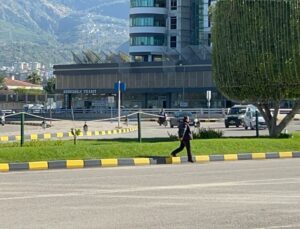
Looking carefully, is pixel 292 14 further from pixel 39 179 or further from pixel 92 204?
pixel 92 204

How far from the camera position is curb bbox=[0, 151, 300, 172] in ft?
70.5

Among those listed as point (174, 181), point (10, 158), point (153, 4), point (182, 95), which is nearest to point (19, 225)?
point (174, 181)

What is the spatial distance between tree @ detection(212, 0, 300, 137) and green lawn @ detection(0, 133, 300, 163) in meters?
2.85

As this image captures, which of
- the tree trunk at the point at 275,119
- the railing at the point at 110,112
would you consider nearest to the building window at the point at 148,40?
the railing at the point at 110,112

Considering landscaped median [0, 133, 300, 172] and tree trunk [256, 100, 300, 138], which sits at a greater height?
tree trunk [256, 100, 300, 138]

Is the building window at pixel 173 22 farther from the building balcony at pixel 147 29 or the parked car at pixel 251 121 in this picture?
the parked car at pixel 251 121

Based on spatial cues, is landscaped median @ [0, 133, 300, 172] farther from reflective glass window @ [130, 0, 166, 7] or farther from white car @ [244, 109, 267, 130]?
reflective glass window @ [130, 0, 166, 7]

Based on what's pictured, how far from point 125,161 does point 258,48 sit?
10.6m

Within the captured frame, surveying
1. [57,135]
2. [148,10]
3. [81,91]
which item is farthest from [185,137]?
[148,10]

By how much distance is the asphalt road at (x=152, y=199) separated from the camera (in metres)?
10.7

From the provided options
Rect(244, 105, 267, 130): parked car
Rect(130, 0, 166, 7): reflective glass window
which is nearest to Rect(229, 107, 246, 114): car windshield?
Rect(244, 105, 267, 130): parked car

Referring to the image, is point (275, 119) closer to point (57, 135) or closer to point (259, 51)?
point (259, 51)

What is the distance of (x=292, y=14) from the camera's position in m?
30.9

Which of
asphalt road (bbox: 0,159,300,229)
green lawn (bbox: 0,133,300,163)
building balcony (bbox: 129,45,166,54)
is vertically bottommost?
asphalt road (bbox: 0,159,300,229)
